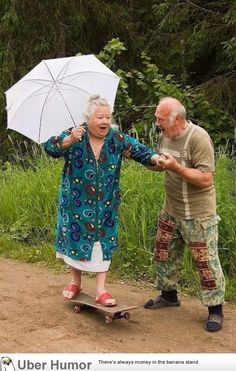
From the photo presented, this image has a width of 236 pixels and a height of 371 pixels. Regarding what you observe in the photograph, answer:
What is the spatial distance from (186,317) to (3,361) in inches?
68.3

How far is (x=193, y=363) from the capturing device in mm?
3590

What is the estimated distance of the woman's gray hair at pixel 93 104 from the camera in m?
4.34

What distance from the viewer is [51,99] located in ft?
15.1

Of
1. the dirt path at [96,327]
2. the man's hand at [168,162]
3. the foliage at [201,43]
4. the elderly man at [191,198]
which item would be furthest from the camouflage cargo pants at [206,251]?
the foliage at [201,43]

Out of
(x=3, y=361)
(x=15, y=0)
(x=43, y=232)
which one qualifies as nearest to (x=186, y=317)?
(x=3, y=361)

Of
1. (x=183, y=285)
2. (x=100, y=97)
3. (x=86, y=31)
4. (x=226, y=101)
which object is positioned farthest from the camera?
(x=86, y=31)

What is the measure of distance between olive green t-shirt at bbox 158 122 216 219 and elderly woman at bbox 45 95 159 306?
178 millimetres

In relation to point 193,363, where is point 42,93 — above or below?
above

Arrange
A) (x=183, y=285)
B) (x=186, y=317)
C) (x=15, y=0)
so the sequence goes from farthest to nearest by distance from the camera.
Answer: (x=15, y=0) < (x=183, y=285) < (x=186, y=317)

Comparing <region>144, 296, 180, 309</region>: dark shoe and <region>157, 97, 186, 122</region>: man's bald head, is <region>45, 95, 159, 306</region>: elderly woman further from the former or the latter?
<region>144, 296, 180, 309</region>: dark shoe

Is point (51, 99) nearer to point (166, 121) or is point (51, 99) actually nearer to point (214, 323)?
point (166, 121)

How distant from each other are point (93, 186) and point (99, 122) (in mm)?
465

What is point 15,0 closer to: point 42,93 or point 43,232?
point 43,232

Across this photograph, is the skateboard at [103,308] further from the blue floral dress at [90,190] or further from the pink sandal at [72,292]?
the blue floral dress at [90,190]
